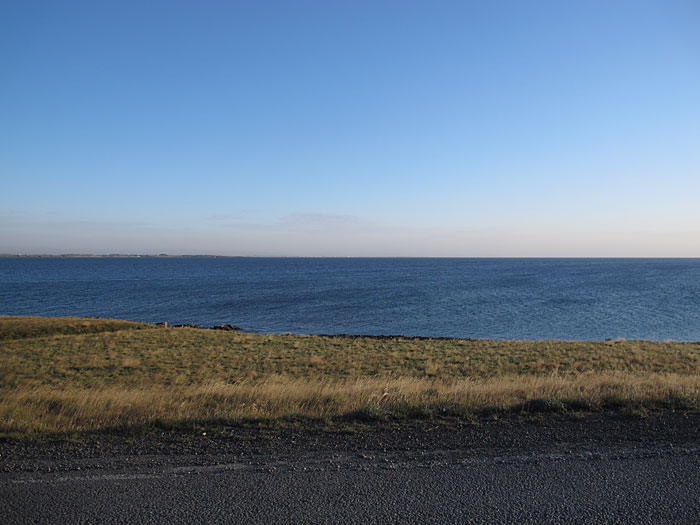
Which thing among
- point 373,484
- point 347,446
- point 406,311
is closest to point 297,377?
point 347,446

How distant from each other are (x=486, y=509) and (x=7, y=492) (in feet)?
15.8

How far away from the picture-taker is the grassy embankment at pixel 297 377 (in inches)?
303

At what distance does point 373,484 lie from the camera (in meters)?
4.93

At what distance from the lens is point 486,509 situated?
4387mm

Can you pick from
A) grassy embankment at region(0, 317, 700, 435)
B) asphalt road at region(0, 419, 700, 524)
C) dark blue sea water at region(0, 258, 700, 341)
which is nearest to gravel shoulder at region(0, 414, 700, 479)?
asphalt road at region(0, 419, 700, 524)

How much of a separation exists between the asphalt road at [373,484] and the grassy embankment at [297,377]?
1521mm

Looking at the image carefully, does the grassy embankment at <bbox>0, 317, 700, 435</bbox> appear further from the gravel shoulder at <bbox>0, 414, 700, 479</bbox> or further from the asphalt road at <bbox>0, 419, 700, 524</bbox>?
the asphalt road at <bbox>0, 419, 700, 524</bbox>

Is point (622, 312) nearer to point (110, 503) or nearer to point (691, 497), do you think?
point (691, 497)

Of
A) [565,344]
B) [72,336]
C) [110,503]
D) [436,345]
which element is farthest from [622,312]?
[110,503]

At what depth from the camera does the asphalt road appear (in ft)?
14.1

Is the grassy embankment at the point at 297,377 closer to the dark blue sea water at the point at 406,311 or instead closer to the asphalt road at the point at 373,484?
the asphalt road at the point at 373,484

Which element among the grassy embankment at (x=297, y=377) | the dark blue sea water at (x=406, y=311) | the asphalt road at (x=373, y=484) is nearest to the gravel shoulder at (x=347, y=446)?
the asphalt road at (x=373, y=484)

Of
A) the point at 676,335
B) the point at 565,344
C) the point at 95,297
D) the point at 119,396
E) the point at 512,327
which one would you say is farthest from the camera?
the point at 95,297

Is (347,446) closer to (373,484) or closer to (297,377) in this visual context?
(373,484)
